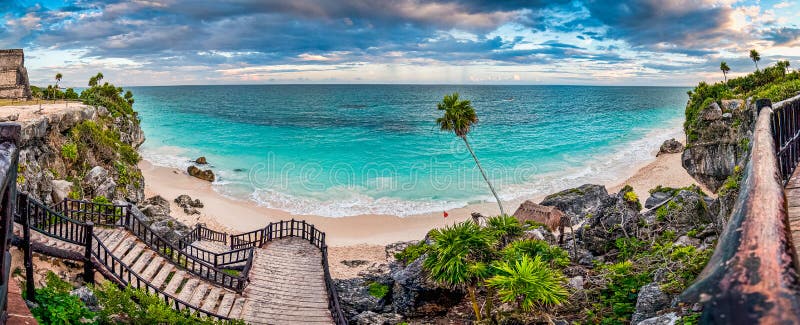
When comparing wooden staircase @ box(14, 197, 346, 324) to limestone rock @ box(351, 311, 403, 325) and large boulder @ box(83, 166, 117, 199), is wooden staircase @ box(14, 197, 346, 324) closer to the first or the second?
limestone rock @ box(351, 311, 403, 325)

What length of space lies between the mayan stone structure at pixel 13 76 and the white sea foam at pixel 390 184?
1747 centimetres

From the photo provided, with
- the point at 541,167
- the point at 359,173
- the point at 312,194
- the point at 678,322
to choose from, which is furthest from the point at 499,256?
the point at 541,167

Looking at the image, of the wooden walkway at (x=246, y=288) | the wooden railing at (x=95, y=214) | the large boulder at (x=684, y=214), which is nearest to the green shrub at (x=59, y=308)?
the wooden walkway at (x=246, y=288)

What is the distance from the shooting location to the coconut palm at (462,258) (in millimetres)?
14844

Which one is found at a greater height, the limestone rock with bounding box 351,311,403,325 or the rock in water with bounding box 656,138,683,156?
the rock in water with bounding box 656,138,683,156

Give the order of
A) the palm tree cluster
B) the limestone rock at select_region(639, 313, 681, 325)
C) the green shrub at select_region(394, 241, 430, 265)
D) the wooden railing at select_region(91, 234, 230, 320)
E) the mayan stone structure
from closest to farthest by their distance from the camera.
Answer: the limestone rock at select_region(639, 313, 681, 325), the palm tree cluster, the wooden railing at select_region(91, 234, 230, 320), the green shrub at select_region(394, 241, 430, 265), the mayan stone structure

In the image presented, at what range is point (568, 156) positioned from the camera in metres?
62.2

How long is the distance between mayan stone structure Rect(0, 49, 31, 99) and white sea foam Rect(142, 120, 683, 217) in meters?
17.5

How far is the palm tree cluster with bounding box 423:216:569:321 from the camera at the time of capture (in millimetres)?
12508

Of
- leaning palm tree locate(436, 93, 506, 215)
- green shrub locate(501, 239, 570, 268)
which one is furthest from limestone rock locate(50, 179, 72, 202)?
green shrub locate(501, 239, 570, 268)

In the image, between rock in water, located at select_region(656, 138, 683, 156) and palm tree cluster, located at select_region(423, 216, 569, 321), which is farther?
rock in water, located at select_region(656, 138, 683, 156)

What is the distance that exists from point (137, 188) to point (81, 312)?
24.2 meters

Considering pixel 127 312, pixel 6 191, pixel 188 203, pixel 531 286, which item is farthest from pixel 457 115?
pixel 6 191

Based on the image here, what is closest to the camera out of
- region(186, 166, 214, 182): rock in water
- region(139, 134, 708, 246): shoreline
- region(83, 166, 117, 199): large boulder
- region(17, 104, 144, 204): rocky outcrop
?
region(17, 104, 144, 204): rocky outcrop
